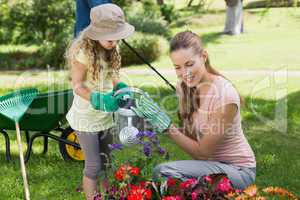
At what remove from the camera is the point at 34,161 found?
4.30m

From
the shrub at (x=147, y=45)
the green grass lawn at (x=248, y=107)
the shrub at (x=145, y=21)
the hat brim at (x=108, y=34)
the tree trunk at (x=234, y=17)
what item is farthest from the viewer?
the tree trunk at (x=234, y=17)

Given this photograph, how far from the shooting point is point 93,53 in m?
3.00

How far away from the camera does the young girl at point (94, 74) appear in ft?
9.62

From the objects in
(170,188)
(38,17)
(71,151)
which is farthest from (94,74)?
(38,17)

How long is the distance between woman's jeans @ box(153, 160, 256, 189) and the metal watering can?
0.21 metres

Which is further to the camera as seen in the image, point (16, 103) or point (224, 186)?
point (16, 103)

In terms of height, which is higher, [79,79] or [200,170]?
[79,79]

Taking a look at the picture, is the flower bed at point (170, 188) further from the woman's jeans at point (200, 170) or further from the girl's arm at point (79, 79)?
the girl's arm at point (79, 79)

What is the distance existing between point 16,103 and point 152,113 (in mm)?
1289

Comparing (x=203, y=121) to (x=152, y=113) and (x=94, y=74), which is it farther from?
(x=94, y=74)

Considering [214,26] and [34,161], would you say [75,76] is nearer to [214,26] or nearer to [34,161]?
[34,161]

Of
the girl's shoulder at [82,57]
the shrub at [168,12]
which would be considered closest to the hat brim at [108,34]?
the girl's shoulder at [82,57]

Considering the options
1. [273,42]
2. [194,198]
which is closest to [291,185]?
[194,198]

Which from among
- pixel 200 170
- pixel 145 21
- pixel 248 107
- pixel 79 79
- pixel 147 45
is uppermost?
pixel 79 79
